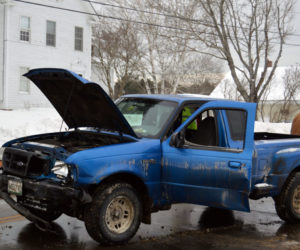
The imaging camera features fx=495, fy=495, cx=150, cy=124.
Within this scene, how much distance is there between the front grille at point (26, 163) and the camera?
5907 millimetres

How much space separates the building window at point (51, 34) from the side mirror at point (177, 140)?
25.0 m

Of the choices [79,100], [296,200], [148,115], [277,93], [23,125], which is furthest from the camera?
[277,93]

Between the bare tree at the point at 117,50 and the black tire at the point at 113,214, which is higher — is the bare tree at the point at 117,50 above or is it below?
above

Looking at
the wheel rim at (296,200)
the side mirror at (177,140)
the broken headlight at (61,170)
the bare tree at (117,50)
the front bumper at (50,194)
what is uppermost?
the bare tree at (117,50)

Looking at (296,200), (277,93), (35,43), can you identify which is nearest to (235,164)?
(296,200)

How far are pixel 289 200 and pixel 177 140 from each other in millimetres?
2451

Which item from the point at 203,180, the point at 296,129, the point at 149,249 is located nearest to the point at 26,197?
the point at 149,249

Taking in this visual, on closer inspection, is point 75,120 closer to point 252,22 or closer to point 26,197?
point 26,197

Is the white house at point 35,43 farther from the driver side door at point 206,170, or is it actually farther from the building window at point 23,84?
the driver side door at point 206,170

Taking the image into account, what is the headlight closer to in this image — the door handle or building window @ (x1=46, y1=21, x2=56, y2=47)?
the door handle

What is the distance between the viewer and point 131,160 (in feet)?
19.7

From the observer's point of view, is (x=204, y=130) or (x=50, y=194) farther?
(x=204, y=130)

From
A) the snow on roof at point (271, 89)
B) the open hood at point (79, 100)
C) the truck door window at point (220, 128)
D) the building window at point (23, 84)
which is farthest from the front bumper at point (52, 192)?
the snow on roof at point (271, 89)

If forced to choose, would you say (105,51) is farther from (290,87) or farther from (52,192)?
(52,192)
